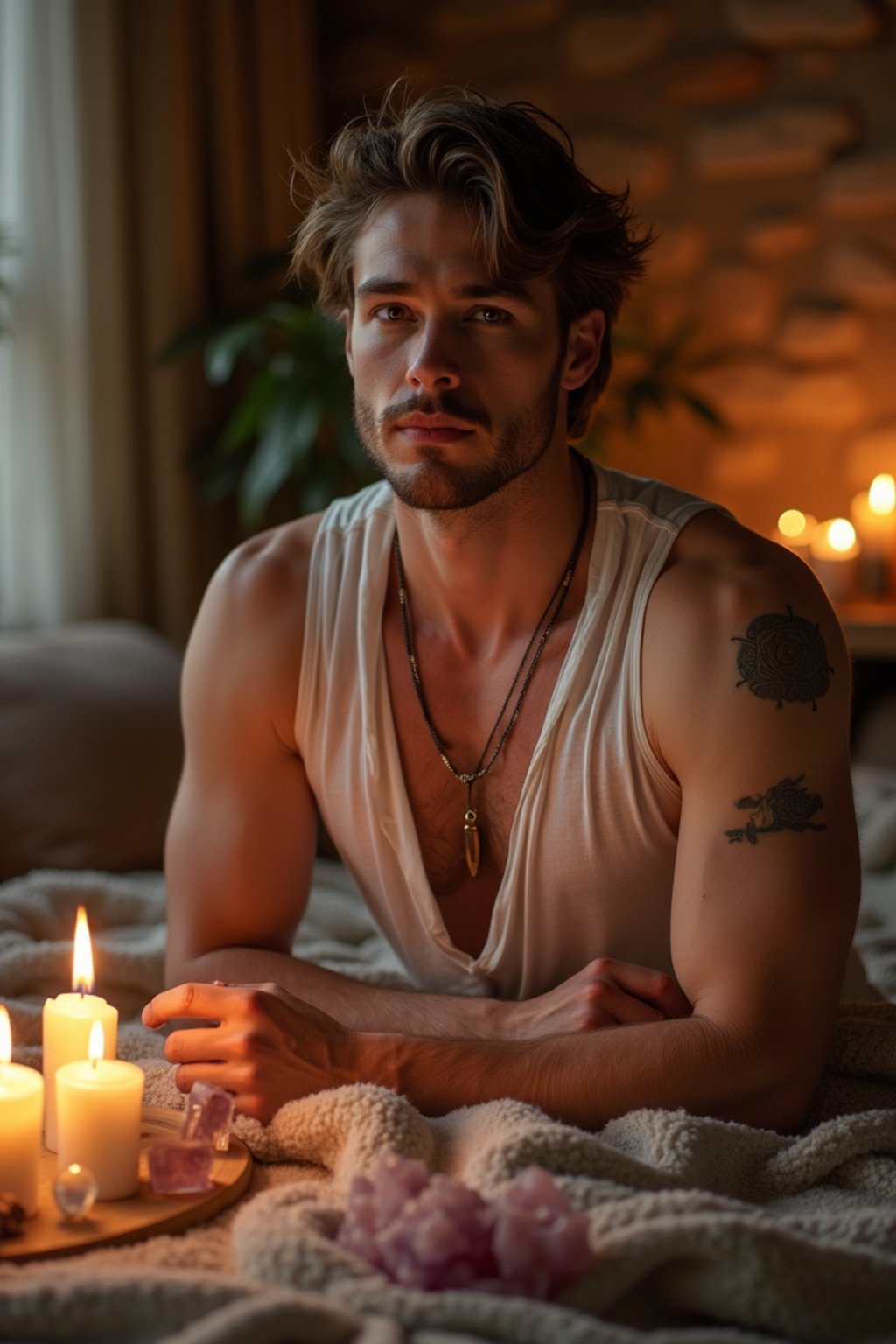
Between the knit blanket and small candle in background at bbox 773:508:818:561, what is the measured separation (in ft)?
6.55

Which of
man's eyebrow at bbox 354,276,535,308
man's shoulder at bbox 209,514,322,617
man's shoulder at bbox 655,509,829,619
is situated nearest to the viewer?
man's shoulder at bbox 655,509,829,619

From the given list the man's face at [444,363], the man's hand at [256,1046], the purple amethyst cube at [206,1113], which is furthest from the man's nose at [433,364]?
the purple amethyst cube at [206,1113]

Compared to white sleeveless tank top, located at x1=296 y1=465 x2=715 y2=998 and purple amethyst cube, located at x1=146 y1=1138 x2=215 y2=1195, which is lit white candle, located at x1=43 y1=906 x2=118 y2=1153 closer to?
purple amethyst cube, located at x1=146 y1=1138 x2=215 y2=1195

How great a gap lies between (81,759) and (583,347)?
0.98m

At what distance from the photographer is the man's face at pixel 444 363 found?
1.54 m

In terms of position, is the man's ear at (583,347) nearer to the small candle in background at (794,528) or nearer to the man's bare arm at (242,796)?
the man's bare arm at (242,796)

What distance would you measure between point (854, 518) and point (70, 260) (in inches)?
68.4

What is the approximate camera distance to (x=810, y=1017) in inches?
50.9

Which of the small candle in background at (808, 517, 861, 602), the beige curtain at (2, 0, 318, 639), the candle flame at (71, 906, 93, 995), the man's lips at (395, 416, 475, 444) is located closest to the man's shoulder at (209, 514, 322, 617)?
the man's lips at (395, 416, 475, 444)

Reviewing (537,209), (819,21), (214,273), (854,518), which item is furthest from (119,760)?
(819,21)

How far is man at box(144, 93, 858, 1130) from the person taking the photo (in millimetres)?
1286

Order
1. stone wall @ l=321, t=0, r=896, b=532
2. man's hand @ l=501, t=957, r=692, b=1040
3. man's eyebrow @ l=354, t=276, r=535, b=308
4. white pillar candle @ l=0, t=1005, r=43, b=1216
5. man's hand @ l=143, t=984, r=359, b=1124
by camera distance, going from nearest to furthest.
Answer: white pillar candle @ l=0, t=1005, r=43, b=1216, man's hand @ l=143, t=984, r=359, b=1124, man's hand @ l=501, t=957, r=692, b=1040, man's eyebrow @ l=354, t=276, r=535, b=308, stone wall @ l=321, t=0, r=896, b=532

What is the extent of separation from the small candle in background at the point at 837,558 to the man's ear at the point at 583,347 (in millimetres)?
1433

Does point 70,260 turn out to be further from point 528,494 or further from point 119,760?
point 528,494
